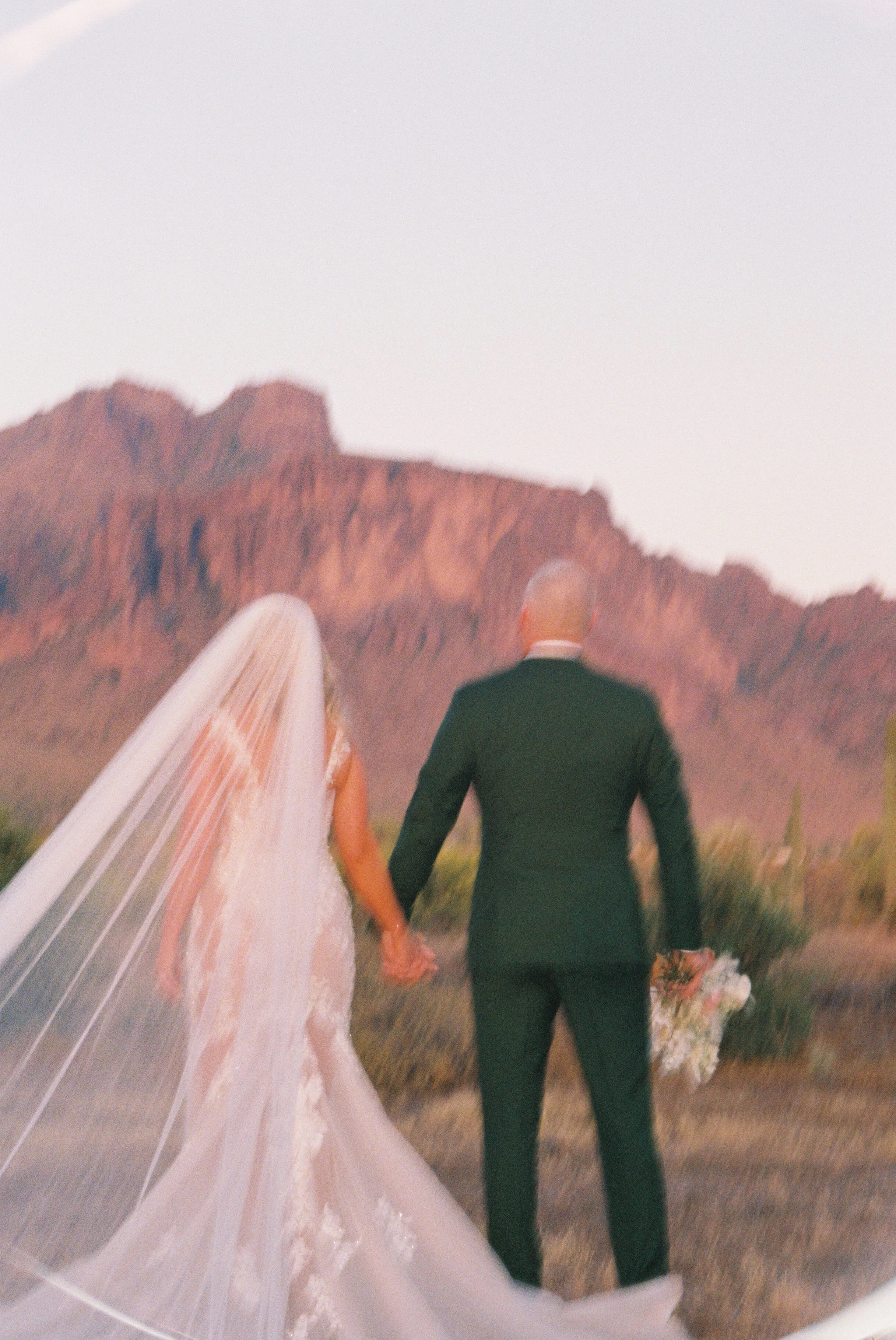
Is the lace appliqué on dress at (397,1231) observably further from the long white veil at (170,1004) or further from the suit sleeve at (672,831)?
the suit sleeve at (672,831)

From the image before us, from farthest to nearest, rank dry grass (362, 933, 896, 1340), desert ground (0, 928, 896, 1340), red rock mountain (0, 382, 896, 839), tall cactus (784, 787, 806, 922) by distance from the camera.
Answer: red rock mountain (0, 382, 896, 839) → tall cactus (784, 787, 806, 922) → dry grass (362, 933, 896, 1340) → desert ground (0, 928, 896, 1340)

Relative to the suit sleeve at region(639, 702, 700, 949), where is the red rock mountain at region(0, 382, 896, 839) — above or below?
below

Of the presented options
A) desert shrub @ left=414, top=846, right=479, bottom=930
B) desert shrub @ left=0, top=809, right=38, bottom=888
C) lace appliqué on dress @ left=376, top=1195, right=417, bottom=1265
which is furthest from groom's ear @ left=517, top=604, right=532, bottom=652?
desert shrub @ left=414, top=846, right=479, bottom=930

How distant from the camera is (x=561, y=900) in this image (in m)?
3.24

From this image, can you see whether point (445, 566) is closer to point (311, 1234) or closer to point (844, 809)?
point (844, 809)

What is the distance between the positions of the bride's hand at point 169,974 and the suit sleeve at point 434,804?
1.74ft

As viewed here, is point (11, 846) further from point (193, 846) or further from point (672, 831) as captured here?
point (672, 831)

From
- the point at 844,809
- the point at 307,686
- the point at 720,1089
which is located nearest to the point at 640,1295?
the point at 307,686

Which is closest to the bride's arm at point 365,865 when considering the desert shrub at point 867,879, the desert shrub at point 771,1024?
the desert shrub at point 771,1024

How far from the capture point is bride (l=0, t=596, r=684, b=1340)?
3.19 m

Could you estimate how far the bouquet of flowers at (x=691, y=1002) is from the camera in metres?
3.48

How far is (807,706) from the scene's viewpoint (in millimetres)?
34438

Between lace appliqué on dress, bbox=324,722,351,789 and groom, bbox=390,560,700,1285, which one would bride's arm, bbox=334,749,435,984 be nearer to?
lace appliqué on dress, bbox=324,722,351,789

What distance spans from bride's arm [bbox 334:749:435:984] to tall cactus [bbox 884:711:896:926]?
297 inches
